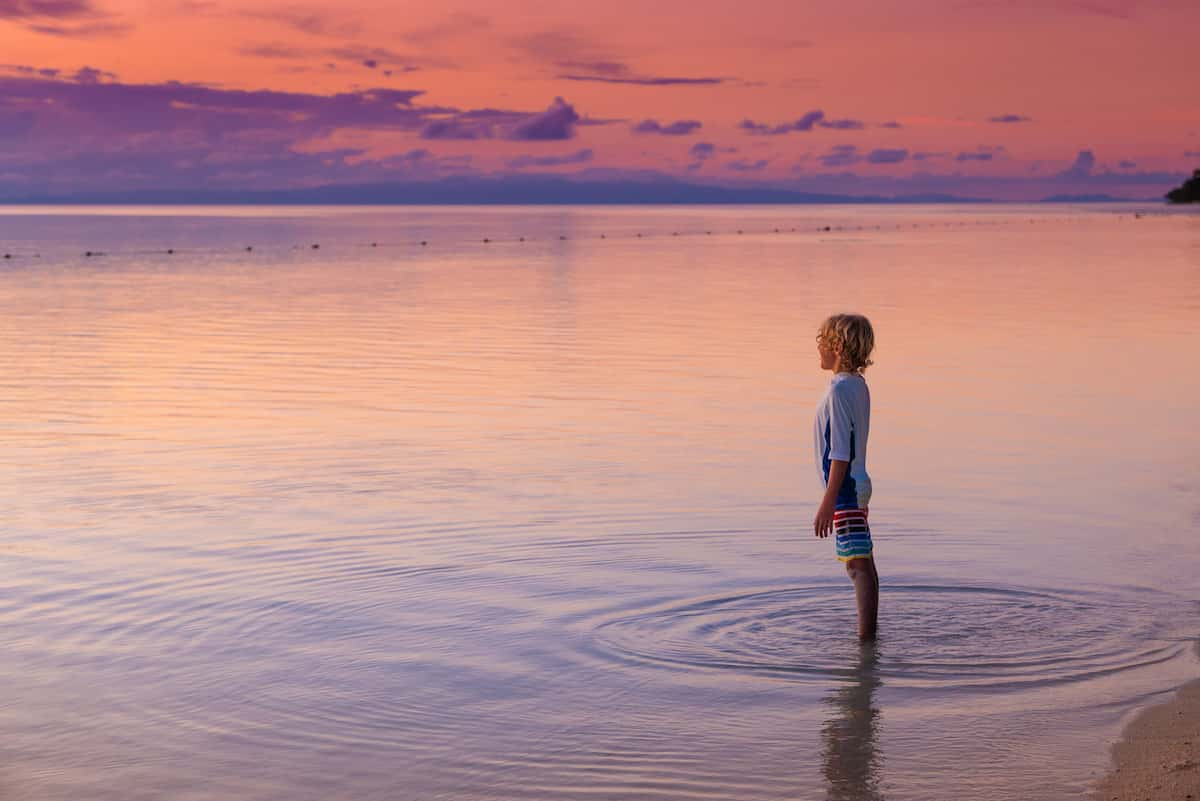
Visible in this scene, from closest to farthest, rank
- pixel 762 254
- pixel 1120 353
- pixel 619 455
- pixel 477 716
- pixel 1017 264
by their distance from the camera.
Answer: pixel 477 716, pixel 619 455, pixel 1120 353, pixel 1017 264, pixel 762 254

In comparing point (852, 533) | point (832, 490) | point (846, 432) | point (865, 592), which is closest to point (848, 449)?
point (846, 432)

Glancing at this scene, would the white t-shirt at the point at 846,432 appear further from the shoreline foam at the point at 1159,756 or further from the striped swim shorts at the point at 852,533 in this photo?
the shoreline foam at the point at 1159,756

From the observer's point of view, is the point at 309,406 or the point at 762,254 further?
the point at 762,254

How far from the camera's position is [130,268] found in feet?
175

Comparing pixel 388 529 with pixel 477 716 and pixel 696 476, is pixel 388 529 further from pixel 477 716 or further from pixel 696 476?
pixel 477 716

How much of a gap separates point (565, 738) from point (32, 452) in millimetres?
9013

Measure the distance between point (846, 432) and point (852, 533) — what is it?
0.57 metres

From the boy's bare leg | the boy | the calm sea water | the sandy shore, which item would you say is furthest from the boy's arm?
the sandy shore

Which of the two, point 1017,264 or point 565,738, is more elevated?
point 1017,264

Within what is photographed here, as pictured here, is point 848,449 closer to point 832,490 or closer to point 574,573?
point 832,490

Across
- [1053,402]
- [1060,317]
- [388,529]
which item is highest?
[1060,317]

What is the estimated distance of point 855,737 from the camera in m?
6.85

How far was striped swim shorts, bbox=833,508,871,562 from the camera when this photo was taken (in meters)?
8.05

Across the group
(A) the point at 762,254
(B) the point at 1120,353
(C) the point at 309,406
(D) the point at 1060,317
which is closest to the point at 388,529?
(C) the point at 309,406
